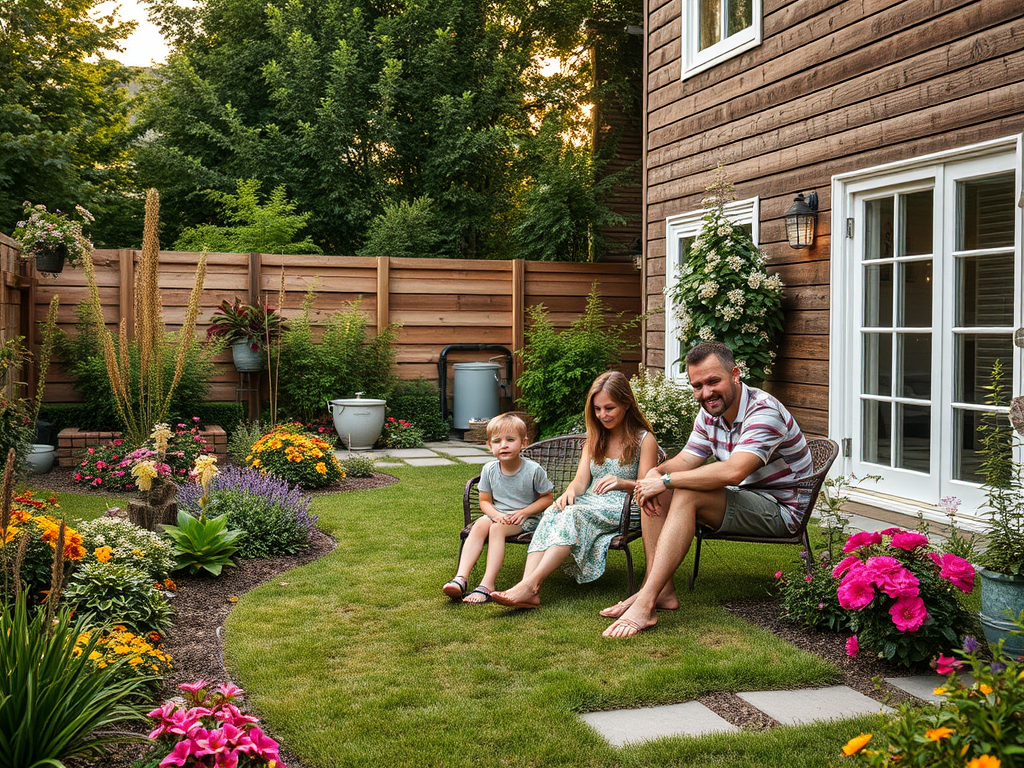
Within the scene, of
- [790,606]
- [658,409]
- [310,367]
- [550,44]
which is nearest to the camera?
[790,606]

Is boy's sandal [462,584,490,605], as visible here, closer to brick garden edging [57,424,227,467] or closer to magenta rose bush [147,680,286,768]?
magenta rose bush [147,680,286,768]

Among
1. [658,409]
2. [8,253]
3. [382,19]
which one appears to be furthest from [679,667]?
Answer: [382,19]

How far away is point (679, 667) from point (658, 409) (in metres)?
4.16

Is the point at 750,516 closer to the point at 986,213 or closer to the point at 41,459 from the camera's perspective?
the point at 986,213

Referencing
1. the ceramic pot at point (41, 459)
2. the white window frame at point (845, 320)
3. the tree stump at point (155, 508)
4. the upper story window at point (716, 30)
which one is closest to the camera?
the tree stump at point (155, 508)

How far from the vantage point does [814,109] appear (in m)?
6.04

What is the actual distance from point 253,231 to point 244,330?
327 cm

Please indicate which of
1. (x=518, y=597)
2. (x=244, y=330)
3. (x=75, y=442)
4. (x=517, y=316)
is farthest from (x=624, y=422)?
(x=517, y=316)

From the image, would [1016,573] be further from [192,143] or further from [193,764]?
[192,143]

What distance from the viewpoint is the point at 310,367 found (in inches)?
377

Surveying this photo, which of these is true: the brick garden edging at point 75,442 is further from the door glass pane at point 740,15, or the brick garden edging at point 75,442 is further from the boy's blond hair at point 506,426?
the door glass pane at point 740,15

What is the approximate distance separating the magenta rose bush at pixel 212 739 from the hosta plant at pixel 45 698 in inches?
8.1

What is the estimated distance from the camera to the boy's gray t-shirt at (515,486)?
4.34m

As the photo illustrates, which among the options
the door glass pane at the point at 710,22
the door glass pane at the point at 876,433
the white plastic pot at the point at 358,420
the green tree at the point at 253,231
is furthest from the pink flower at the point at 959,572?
the green tree at the point at 253,231
